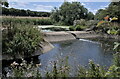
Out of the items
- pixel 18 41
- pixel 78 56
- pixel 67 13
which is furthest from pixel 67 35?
pixel 67 13

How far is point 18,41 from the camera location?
261 inches

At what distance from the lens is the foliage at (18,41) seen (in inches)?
250

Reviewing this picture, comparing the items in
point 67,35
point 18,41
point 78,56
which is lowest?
point 67,35

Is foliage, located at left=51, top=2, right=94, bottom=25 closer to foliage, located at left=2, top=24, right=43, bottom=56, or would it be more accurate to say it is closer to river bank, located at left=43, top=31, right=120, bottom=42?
river bank, located at left=43, top=31, right=120, bottom=42

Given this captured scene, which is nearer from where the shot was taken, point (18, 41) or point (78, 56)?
point (18, 41)

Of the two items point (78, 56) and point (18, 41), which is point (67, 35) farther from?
point (18, 41)

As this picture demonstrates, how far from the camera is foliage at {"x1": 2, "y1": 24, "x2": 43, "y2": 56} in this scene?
20.8ft

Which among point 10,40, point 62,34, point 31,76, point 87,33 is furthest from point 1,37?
point 87,33

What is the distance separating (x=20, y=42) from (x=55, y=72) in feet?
13.2

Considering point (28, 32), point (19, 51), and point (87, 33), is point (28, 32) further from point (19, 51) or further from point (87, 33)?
point (87, 33)

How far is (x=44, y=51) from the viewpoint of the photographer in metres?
7.58

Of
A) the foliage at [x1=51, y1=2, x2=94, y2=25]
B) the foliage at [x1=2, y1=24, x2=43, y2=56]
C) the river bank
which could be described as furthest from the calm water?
the foliage at [x1=51, y1=2, x2=94, y2=25]

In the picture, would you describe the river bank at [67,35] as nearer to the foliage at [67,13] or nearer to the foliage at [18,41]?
the foliage at [18,41]

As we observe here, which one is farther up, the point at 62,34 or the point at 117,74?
the point at 117,74
